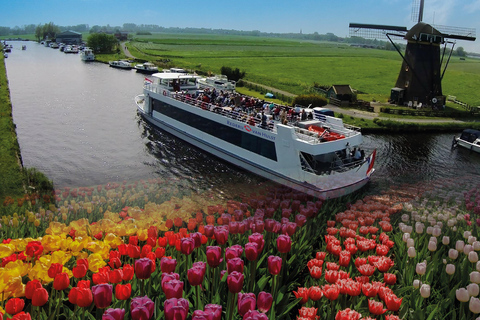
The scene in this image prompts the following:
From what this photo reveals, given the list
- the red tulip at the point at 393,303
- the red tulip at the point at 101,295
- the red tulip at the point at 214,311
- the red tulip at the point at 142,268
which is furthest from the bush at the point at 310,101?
the red tulip at the point at 214,311

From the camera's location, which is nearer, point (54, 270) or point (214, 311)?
point (214, 311)

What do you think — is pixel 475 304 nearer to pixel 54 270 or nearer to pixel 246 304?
pixel 246 304

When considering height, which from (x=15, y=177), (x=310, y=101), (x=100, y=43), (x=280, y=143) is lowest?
(x=15, y=177)

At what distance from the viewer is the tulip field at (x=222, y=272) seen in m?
5.61

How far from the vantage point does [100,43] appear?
122062 mm

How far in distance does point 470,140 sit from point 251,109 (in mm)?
18211

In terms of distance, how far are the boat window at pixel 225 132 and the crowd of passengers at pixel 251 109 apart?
0.90 m

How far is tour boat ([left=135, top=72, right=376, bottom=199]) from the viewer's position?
22.7m

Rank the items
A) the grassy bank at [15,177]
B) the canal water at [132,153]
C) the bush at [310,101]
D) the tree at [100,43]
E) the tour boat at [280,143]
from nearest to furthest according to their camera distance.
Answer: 1. the grassy bank at [15,177]
2. the tour boat at [280,143]
3. the canal water at [132,153]
4. the bush at [310,101]
5. the tree at [100,43]

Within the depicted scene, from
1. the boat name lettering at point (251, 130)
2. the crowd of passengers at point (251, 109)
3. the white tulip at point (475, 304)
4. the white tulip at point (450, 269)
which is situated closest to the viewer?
the white tulip at point (475, 304)

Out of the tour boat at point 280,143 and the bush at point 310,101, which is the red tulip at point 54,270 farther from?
the bush at point 310,101

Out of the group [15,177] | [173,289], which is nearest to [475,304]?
[173,289]

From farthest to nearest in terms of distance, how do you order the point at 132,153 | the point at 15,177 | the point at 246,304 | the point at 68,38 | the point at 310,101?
the point at 68,38
the point at 310,101
the point at 132,153
the point at 15,177
the point at 246,304

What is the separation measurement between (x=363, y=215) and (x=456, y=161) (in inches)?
966
